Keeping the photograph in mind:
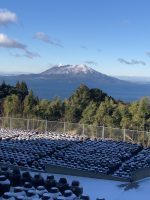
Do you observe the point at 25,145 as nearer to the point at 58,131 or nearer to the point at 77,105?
the point at 58,131

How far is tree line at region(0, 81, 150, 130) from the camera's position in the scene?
137 feet

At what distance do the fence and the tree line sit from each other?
509cm

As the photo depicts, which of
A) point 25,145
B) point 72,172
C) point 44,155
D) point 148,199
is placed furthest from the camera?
point 25,145

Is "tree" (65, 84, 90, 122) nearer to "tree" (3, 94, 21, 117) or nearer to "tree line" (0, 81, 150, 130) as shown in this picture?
"tree line" (0, 81, 150, 130)

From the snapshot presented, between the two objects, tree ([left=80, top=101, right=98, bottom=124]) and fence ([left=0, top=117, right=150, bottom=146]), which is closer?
fence ([left=0, top=117, right=150, bottom=146])

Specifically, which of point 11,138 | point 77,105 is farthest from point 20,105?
point 11,138

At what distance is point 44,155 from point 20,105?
24.9 metres

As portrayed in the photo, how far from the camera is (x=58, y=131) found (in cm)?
3881

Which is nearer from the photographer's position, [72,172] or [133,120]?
[72,172]

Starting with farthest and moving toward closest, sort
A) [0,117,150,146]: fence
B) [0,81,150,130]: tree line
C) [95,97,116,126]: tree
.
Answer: [95,97,116,126]: tree < [0,81,150,130]: tree line < [0,117,150,146]: fence

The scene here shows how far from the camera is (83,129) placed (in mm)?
37250

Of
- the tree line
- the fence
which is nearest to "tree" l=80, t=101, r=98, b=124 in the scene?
the tree line

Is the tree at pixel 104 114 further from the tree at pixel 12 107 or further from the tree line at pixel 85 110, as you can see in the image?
the tree at pixel 12 107

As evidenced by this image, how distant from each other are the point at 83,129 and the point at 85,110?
8390 millimetres
